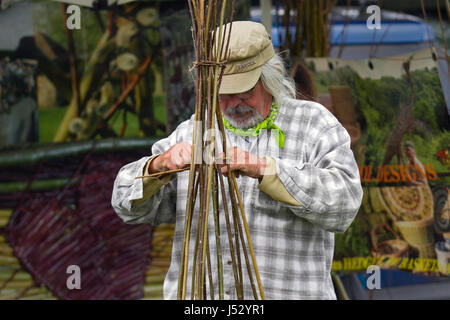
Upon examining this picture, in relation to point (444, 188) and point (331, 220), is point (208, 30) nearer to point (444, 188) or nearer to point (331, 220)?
point (331, 220)

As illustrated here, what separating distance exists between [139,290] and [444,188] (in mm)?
1796

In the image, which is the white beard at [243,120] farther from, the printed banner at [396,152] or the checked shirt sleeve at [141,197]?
the printed banner at [396,152]

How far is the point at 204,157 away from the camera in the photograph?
5.63 feet

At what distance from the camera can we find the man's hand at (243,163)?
1.71 metres

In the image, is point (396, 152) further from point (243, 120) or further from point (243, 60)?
point (243, 60)

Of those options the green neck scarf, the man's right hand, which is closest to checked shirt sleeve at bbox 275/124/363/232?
the green neck scarf

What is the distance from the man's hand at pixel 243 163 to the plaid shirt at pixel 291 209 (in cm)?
10

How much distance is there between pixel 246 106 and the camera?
1.99 m

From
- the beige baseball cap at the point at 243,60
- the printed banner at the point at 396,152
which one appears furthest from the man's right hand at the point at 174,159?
the printed banner at the point at 396,152

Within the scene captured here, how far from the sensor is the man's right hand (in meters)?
1.74

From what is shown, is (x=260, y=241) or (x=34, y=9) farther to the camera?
(x=34, y=9)

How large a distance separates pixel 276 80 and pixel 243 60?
0.50ft
